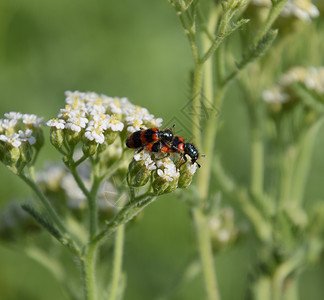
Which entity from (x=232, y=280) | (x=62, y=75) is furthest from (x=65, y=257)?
(x=62, y=75)

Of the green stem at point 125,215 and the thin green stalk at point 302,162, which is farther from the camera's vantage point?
the thin green stalk at point 302,162

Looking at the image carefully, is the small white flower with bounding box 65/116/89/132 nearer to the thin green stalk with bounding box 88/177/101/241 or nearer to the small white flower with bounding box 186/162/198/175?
the thin green stalk with bounding box 88/177/101/241

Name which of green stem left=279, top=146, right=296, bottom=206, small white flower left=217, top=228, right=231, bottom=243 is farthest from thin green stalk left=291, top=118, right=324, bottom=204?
small white flower left=217, top=228, right=231, bottom=243

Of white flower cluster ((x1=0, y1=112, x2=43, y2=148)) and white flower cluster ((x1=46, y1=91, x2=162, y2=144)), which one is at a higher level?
white flower cluster ((x1=0, y1=112, x2=43, y2=148))

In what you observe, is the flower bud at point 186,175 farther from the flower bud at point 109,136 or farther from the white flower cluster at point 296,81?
the white flower cluster at point 296,81

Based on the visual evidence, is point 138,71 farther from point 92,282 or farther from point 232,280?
point 92,282

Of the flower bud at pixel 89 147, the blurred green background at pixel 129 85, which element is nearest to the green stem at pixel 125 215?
the flower bud at pixel 89 147

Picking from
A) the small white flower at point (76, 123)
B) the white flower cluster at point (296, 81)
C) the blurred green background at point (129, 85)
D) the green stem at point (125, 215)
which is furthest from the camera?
the blurred green background at point (129, 85)
